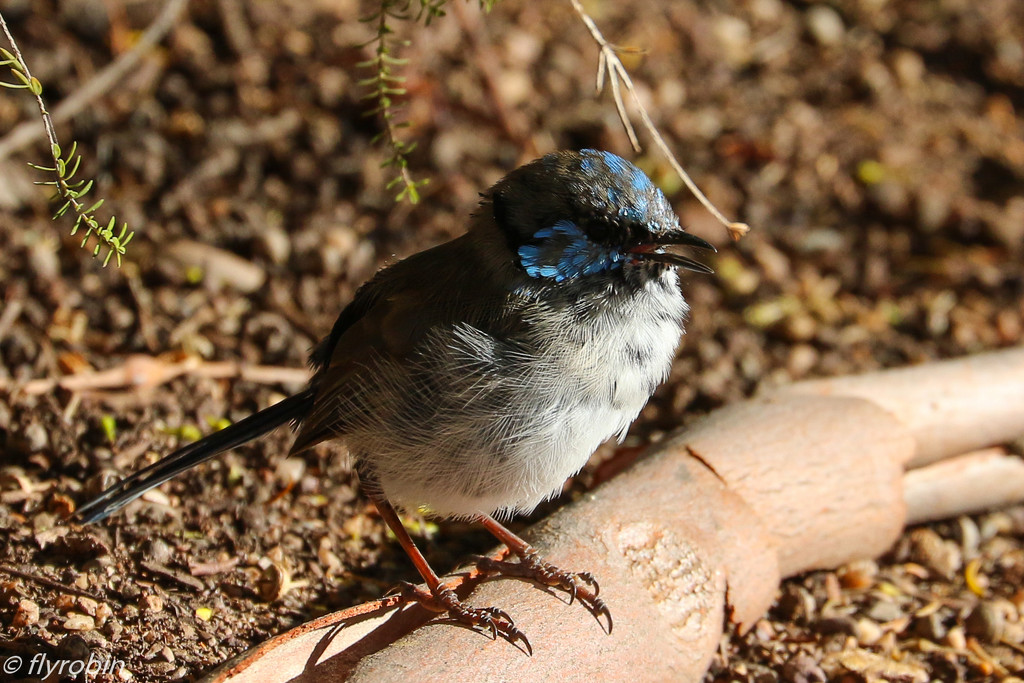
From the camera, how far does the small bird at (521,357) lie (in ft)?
11.6

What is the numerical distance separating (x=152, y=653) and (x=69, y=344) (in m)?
2.09

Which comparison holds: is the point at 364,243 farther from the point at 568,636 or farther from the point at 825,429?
the point at 568,636

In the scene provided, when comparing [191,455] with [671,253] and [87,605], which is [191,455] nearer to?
[87,605]

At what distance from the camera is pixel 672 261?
3.52 metres

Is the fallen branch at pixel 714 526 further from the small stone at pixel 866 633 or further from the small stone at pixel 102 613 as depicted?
the small stone at pixel 102 613

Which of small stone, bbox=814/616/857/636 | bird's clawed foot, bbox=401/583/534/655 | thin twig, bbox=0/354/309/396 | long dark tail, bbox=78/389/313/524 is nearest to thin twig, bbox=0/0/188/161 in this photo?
thin twig, bbox=0/354/309/396

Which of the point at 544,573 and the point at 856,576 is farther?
the point at 856,576

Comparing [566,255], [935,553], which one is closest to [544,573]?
[566,255]

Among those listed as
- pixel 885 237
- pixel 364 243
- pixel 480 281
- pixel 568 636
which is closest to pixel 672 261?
pixel 480 281

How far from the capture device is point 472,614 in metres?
3.31

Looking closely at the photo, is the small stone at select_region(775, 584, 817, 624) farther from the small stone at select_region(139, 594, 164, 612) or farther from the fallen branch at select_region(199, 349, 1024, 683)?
the small stone at select_region(139, 594, 164, 612)

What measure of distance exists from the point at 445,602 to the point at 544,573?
35 centimetres

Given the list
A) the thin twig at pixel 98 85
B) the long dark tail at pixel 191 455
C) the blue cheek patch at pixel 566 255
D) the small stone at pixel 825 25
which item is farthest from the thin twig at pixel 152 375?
the small stone at pixel 825 25

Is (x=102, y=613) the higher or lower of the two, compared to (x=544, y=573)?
higher
